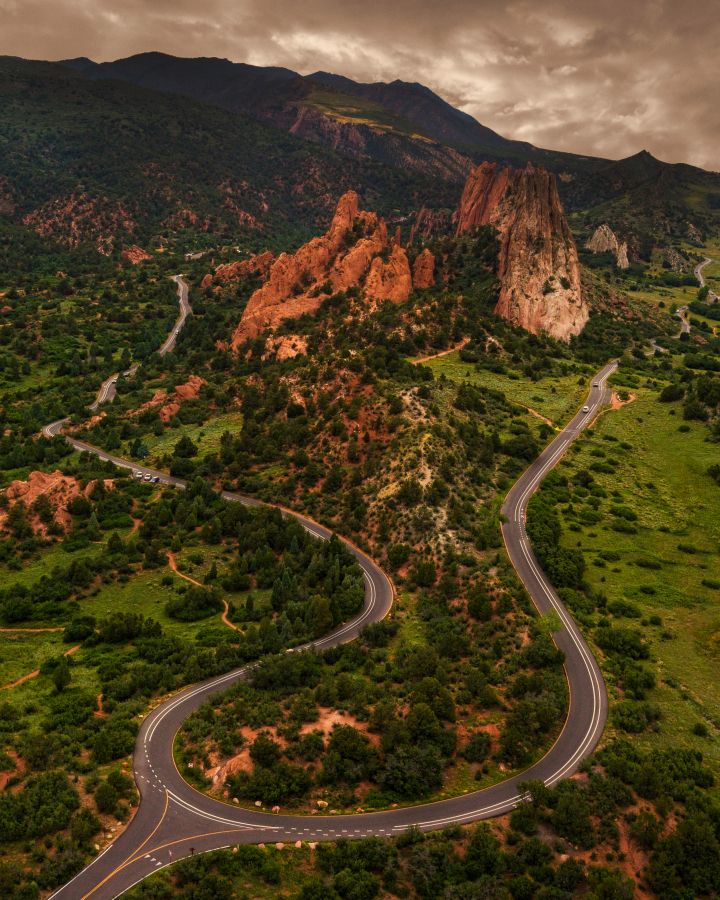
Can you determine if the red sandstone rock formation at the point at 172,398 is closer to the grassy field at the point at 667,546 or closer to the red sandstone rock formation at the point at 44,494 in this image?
the red sandstone rock formation at the point at 44,494

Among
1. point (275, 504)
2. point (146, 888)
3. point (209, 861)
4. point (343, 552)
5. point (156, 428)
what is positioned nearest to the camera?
point (146, 888)

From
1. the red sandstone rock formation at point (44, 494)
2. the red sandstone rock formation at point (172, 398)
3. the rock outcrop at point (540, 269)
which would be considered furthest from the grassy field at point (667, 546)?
the red sandstone rock formation at point (172, 398)

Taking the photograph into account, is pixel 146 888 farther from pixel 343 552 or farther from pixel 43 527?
pixel 43 527

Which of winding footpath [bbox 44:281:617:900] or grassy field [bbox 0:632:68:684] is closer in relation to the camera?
winding footpath [bbox 44:281:617:900]

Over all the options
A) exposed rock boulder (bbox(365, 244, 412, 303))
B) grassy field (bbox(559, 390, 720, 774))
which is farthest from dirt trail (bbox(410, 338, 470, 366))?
grassy field (bbox(559, 390, 720, 774))

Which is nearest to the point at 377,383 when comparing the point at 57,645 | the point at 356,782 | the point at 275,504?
the point at 275,504

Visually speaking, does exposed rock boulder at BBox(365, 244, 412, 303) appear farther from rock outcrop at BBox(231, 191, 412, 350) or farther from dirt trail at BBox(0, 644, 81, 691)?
dirt trail at BBox(0, 644, 81, 691)
